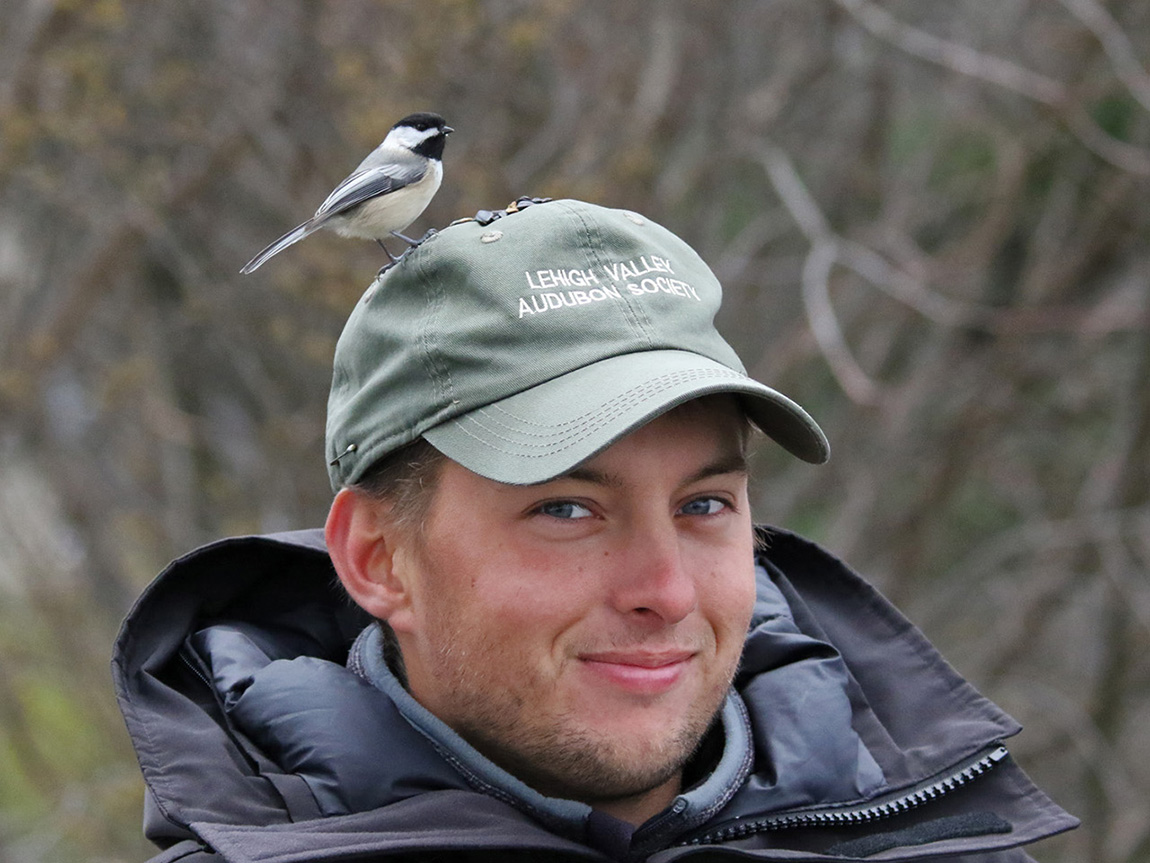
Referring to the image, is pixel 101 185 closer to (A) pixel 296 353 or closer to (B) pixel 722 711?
A: (A) pixel 296 353

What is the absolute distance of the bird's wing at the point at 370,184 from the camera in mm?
2221

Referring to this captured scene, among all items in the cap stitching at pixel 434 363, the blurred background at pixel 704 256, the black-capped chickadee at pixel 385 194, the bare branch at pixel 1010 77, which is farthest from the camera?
the blurred background at pixel 704 256

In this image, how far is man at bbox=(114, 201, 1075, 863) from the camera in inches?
67.5

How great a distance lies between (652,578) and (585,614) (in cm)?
10

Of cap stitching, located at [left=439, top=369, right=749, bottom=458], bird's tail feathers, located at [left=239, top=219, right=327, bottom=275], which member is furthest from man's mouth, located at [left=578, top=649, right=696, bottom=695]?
bird's tail feathers, located at [left=239, top=219, right=327, bottom=275]

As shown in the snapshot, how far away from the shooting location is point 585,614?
5.64 feet

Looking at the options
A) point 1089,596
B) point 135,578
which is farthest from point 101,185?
point 1089,596

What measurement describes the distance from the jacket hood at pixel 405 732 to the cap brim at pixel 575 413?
15.8 inches

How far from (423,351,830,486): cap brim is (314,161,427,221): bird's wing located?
610 mm

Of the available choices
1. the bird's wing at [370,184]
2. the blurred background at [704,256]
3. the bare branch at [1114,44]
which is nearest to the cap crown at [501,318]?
the bird's wing at [370,184]

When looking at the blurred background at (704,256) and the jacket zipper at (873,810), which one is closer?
the jacket zipper at (873,810)

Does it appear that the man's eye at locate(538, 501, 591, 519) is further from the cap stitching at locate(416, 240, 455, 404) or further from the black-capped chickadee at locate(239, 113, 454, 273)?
the black-capped chickadee at locate(239, 113, 454, 273)

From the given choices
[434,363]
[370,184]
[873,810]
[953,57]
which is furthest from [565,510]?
[953,57]

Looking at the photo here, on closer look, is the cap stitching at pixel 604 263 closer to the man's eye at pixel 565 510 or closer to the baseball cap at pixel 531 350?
the baseball cap at pixel 531 350
